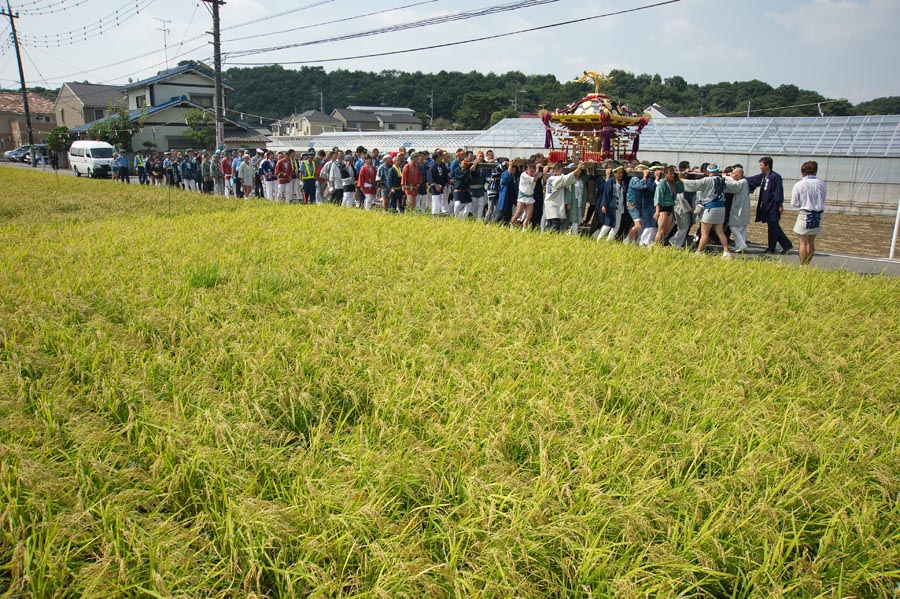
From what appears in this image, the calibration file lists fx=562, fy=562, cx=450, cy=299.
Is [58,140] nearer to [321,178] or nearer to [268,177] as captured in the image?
[268,177]

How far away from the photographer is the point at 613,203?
964cm

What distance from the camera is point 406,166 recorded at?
12.6 meters

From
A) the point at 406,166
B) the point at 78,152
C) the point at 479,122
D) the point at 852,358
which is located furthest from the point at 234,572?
the point at 479,122

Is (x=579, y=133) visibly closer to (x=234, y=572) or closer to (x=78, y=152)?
(x=234, y=572)

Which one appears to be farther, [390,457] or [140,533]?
[390,457]

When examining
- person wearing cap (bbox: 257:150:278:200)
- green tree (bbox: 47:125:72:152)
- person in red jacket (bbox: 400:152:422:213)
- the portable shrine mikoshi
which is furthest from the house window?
person in red jacket (bbox: 400:152:422:213)

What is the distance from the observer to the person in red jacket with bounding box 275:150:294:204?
613 inches

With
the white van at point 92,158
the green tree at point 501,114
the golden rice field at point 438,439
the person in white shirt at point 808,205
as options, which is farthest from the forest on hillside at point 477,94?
the golden rice field at point 438,439

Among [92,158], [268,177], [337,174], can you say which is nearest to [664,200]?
[337,174]

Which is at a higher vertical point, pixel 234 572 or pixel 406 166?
pixel 406 166

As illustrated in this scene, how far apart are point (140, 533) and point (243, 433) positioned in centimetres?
70

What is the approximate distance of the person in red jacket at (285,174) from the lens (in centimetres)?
1556

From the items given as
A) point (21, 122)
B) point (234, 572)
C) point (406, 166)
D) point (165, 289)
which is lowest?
point (234, 572)

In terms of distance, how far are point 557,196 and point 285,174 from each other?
29.3 feet
